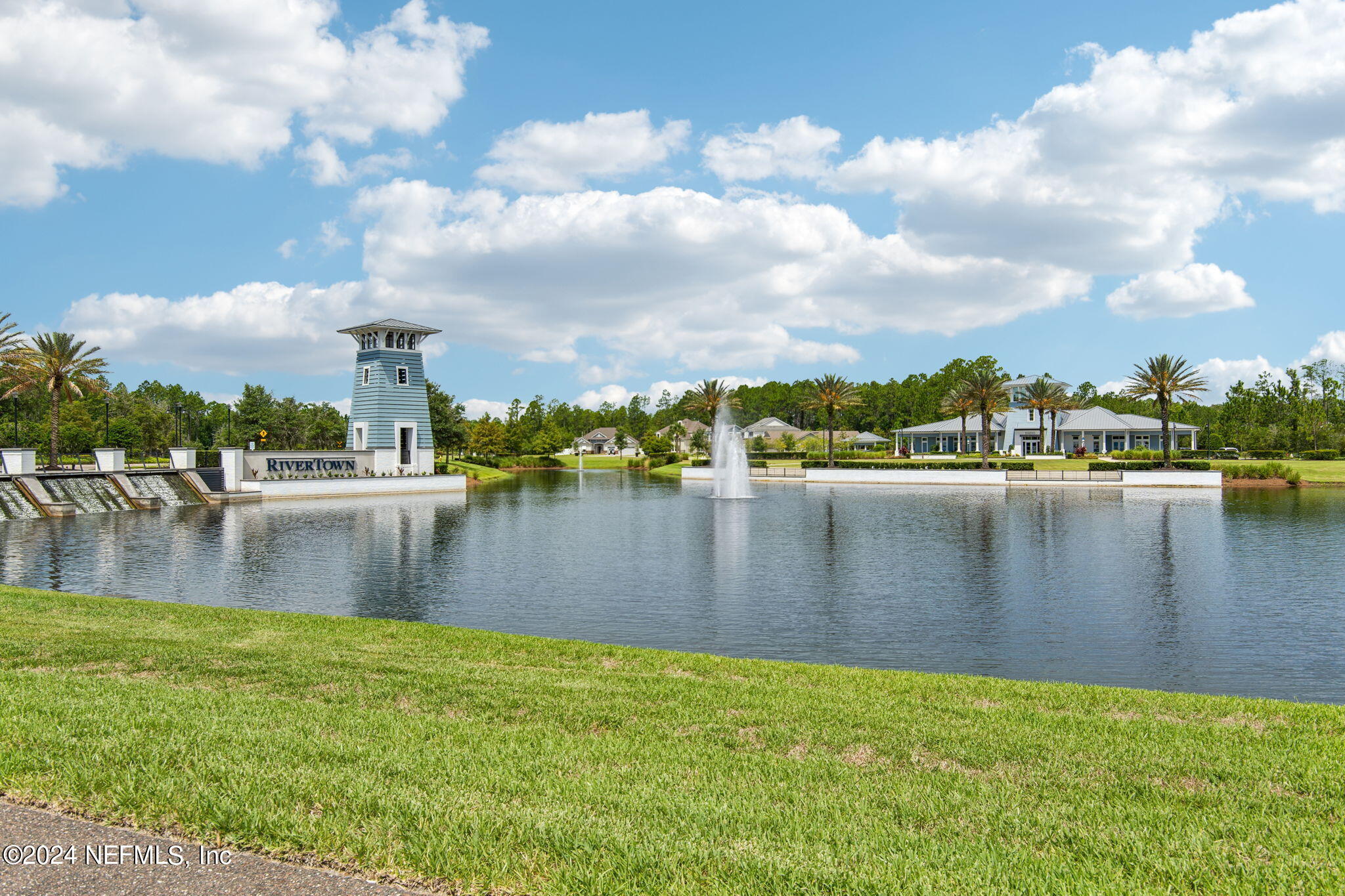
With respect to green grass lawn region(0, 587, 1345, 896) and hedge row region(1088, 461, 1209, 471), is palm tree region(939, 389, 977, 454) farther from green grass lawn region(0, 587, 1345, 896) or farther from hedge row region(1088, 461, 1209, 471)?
green grass lawn region(0, 587, 1345, 896)

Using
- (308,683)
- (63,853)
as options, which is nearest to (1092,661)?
(308,683)

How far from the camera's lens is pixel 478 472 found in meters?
85.6

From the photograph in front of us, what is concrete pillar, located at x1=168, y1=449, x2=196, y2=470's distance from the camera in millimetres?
52500

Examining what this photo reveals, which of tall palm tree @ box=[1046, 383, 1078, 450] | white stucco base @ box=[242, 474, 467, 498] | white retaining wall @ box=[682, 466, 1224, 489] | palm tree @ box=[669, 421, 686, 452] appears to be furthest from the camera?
palm tree @ box=[669, 421, 686, 452]

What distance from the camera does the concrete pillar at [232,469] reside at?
5241cm

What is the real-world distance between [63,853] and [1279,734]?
10.1 meters

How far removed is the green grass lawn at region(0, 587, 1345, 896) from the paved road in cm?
19

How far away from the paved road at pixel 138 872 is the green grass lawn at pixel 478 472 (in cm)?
7675

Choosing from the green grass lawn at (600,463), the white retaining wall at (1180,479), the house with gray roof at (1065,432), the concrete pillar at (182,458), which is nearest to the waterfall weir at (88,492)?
the concrete pillar at (182,458)

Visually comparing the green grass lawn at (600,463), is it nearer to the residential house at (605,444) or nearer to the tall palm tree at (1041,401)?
the residential house at (605,444)

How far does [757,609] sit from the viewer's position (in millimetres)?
17906

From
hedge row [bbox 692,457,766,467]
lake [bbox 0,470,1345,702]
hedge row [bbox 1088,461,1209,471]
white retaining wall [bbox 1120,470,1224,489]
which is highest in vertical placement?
hedge row [bbox 692,457,766,467]

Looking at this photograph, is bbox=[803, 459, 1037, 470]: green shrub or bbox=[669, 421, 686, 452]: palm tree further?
bbox=[669, 421, 686, 452]: palm tree

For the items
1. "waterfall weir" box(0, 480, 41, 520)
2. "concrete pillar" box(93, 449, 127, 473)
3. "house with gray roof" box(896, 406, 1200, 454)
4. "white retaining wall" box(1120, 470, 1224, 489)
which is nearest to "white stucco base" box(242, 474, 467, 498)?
"concrete pillar" box(93, 449, 127, 473)
